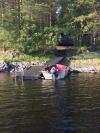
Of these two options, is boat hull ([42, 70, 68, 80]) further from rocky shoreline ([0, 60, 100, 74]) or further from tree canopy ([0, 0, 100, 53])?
tree canopy ([0, 0, 100, 53])

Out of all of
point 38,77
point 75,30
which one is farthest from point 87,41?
point 38,77

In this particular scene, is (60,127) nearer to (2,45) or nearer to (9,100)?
(9,100)

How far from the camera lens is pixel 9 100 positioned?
38.7 meters

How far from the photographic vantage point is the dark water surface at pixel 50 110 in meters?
26.5

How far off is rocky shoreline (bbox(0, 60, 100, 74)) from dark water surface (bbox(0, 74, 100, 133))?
2664 centimetres

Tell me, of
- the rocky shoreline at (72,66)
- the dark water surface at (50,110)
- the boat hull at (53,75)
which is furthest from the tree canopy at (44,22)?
the dark water surface at (50,110)

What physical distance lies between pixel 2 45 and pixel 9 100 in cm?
5313

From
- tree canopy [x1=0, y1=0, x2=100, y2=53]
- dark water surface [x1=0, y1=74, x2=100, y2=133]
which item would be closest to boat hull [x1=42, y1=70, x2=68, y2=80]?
dark water surface [x1=0, y1=74, x2=100, y2=133]

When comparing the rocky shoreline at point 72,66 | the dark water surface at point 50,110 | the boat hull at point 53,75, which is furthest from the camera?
the rocky shoreline at point 72,66

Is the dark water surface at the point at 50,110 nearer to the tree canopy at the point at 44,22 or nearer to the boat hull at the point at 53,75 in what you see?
the boat hull at the point at 53,75

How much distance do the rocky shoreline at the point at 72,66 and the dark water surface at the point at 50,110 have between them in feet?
87.4

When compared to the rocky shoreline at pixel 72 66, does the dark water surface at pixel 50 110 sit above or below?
above

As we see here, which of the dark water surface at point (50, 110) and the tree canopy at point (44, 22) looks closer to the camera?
the dark water surface at point (50, 110)

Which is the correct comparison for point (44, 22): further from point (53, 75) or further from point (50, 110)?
point (50, 110)
